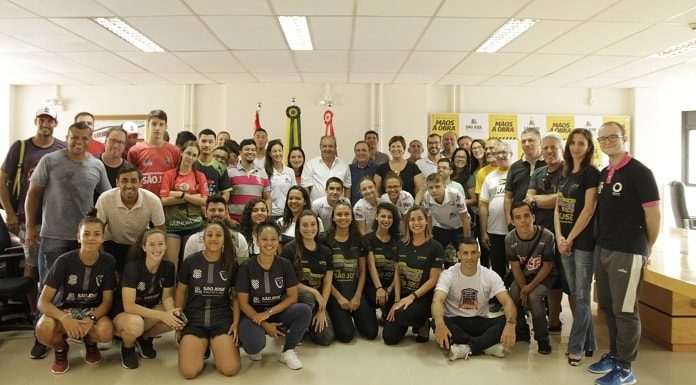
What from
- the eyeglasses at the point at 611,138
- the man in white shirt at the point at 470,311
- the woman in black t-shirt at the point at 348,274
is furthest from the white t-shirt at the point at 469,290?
the eyeglasses at the point at 611,138

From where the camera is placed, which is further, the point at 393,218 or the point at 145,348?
the point at 393,218

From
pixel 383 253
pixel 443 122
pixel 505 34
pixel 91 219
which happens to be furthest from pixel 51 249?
pixel 443 122

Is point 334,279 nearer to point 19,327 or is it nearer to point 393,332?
point 393,332

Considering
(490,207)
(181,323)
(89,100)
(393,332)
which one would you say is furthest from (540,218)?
(89,100)

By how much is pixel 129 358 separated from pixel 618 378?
315cm

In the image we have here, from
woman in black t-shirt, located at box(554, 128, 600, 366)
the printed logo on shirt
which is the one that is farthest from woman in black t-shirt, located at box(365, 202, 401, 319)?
woman in black t-shirt, located at box(554, 128, 600, 366)

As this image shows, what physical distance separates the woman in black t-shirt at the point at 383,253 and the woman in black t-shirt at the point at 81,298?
196 centimetres

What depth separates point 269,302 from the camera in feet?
10.3

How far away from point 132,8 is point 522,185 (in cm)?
407

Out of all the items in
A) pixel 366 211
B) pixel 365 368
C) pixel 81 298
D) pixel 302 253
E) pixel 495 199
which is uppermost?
pixel 495 199

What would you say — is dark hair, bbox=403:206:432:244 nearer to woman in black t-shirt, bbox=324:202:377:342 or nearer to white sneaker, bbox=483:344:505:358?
woman in black t-shirt, bbox=324:202:377:342

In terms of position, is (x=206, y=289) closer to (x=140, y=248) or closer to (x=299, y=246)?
(x=140, y=248)

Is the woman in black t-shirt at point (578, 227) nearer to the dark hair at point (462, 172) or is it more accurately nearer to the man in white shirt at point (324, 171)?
the dark hair at point (462, 172)

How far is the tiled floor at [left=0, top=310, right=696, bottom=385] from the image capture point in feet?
9.02
